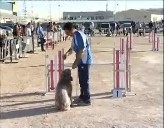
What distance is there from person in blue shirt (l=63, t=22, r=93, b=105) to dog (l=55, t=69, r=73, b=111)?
281mm

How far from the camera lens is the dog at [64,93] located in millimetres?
9195

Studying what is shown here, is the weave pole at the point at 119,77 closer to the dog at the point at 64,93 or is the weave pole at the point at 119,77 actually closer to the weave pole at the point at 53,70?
the weave pole at the point at 53,70

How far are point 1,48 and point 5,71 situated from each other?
11.4ft

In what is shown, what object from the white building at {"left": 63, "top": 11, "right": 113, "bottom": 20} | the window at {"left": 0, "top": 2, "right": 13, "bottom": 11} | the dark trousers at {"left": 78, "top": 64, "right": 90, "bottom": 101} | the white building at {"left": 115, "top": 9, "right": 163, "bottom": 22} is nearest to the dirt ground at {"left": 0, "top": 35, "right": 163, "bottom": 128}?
the dark trousers at {"left": 78, "top": 64, "right": 90, "bottom": 101}

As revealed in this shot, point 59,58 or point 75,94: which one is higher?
point 59,58

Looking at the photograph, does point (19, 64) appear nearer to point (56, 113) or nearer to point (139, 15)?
point (56, 113)

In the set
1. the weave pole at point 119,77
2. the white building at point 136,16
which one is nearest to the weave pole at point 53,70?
the weave pole at point 119,77

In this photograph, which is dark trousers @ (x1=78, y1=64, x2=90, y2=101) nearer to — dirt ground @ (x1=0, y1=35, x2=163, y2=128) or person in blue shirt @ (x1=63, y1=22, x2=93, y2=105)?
person in blue shirt @ (x1=63, y1=22, x2=93, y2=105)

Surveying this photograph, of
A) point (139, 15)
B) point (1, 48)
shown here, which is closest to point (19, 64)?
point (1, 48)

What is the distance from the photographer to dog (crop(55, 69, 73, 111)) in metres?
9.20

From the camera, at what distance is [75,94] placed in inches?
451

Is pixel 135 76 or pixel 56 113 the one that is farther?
pixel 135 76

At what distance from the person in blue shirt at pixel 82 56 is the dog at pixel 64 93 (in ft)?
0.92

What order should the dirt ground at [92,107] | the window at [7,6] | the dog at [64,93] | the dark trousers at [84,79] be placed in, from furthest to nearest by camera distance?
the window at [7,6] < the dark trousers at [84,79] < the dog at [64,93] < the dirt ground at [92,107]
